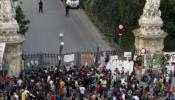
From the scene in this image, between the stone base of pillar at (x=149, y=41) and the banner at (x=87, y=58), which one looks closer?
the banner at (x=87, y=58)

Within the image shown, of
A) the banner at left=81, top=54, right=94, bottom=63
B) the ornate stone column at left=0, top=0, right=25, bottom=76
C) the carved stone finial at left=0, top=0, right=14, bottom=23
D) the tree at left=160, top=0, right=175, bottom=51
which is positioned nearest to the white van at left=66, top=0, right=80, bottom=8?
the tree at left=160, top=0, right=175, bottom=51

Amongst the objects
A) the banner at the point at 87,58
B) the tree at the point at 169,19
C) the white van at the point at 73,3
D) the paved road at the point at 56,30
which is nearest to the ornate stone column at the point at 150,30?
the banner at the point at 87,58

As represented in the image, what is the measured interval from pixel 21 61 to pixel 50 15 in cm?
1848

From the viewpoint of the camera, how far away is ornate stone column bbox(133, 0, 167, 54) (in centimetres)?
4541

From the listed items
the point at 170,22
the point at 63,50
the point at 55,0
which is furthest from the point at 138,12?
the point at 55,0

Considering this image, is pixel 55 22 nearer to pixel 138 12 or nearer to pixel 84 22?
pixel 84 22

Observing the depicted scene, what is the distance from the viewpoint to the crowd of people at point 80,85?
4059 cm

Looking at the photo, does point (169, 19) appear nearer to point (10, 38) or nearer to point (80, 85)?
point (80, 85)

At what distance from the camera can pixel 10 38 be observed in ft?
A: 140

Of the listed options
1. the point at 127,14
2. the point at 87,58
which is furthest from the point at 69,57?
the point at 127,14

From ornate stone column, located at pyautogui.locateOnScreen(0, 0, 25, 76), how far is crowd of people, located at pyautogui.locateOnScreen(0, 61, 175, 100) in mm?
687

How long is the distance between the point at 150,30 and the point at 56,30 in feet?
42.7

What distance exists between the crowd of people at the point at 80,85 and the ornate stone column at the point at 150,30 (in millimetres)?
3059

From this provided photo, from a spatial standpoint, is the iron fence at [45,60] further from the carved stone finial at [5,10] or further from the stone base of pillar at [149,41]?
the carved stone finial at [5,10]
